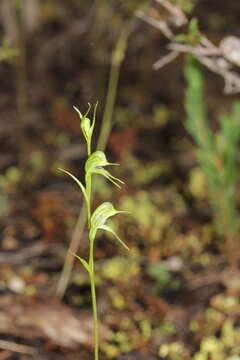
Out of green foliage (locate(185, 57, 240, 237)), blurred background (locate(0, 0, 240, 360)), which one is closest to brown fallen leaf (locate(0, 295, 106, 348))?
blurred background (locate(0, 0, 240, 360))

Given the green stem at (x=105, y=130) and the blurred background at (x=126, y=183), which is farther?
the green stem at (x=105, y=130)

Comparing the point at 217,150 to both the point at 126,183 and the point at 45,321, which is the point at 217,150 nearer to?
the point at 126,183

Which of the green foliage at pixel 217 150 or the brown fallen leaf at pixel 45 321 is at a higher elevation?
the green foliage at pixel 217 150

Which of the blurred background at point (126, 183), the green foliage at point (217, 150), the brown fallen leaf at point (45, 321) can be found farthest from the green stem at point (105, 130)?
the green foliage at point (217, 150)

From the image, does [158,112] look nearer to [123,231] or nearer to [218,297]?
[123,231]

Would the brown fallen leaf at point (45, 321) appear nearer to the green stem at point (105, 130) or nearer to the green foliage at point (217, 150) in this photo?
the green stem at point (105, 130)

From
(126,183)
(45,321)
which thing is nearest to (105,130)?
(126,183)

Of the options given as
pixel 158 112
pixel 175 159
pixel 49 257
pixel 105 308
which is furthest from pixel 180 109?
pixel 105 308

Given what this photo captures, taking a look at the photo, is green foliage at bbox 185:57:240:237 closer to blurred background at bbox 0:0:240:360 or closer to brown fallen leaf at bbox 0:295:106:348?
blurred background at bbox 0:0:240:360
